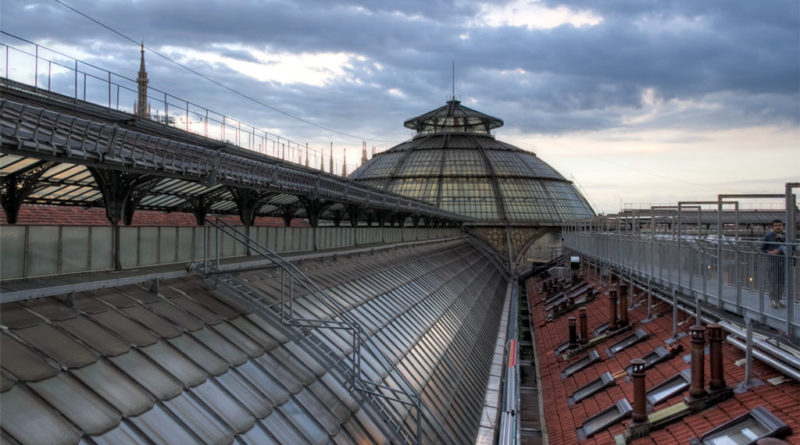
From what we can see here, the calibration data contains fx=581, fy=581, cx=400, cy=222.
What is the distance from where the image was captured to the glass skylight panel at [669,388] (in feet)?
53.9

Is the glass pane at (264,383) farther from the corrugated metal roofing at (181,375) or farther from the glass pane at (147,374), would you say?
the glass pane at (147,374)

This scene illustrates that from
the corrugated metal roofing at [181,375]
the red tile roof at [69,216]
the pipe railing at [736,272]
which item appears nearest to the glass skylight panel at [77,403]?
the corrugated metal roofing at [181,375]

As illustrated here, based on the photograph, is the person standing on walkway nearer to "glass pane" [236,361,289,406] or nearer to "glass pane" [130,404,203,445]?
"glass pane" [236,361,289,406]

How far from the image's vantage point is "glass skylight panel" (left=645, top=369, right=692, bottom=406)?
16438 millimetres

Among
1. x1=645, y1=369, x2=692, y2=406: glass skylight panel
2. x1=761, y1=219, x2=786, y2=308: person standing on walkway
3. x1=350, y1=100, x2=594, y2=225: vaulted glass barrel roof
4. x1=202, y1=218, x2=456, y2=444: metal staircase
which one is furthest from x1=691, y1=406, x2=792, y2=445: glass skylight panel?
x1=350, y1=100, x2=594, y2=225: vaulted glass barrel roof

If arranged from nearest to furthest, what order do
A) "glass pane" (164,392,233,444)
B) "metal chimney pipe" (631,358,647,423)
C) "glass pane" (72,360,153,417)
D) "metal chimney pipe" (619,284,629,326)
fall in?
"glass pane" (72,360,153,417), "glass pane" (164,392,233,444), "metal chimney pipe" (631,358,647,423), "metal chimney pipe" (619,284,629,326)

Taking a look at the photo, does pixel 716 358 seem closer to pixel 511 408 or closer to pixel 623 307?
pixel 511 408

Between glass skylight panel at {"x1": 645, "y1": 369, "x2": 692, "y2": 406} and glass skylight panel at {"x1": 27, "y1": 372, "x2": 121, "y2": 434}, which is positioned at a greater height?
glass skylight panel at {"x1": 27, "y1": 372, "x2": 121, "y2": 434}

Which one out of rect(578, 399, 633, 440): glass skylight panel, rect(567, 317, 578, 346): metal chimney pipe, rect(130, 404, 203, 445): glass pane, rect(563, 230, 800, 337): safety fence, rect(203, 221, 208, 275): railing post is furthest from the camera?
rect(567, 317, 578, 346): metal chimney pipe

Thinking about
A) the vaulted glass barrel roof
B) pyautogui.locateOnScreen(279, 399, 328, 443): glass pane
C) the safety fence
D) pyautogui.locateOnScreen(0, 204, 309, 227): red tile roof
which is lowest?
pyautogui.locateOnScreen(279, 399, 328, 443): glass pane

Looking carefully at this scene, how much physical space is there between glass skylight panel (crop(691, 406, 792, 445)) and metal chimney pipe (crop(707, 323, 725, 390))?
5.50 feet

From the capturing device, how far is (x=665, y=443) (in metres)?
13.9

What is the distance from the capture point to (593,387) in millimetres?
21125

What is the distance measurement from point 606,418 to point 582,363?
23.4ft
